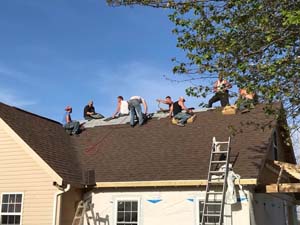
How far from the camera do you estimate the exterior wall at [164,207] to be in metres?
12.9

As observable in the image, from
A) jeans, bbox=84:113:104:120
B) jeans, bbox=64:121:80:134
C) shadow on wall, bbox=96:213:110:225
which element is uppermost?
jeans, bbox=84:113:104:120

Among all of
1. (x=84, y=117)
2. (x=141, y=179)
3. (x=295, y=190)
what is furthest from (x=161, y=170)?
(x=84, y=117)

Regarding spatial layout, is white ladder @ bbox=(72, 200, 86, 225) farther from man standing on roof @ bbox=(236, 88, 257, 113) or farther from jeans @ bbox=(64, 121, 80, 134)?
man standing on roof @ bbox=(236, 88, 257, 113)

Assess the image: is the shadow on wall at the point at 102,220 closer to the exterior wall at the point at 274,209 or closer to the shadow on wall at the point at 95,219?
the shadow on wall at the point at 95,219

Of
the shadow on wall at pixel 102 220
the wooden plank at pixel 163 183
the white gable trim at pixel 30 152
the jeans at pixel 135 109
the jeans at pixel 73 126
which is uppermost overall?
the jeans at pixel 135 109

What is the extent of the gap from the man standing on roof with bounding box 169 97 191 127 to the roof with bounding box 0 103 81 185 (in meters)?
4.03

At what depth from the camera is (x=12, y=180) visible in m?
15.1

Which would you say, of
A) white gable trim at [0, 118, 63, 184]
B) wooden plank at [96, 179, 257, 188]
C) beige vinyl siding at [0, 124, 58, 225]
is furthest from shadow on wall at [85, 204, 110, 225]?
white gable trim at [0, 118, 63, 184]

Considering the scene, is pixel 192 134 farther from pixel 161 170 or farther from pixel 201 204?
pixel 201 204

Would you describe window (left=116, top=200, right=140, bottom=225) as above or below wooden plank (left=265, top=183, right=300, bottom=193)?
below

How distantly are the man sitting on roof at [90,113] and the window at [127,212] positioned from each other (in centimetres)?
667

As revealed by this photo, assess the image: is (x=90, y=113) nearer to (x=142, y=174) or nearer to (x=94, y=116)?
(x=94, y=116)

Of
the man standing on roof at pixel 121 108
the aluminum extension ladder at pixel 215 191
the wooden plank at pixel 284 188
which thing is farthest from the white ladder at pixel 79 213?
the man standing on roof at pixel 121 108

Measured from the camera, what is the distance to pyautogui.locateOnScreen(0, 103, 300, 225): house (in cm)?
1343
